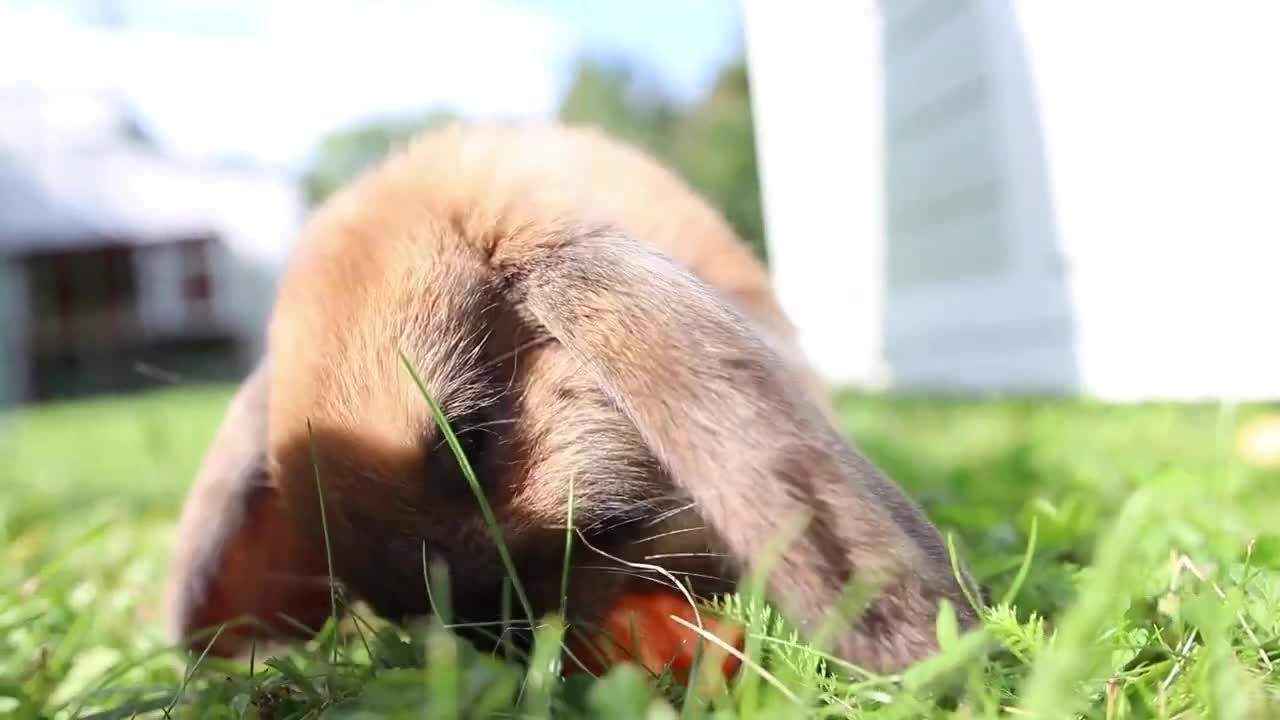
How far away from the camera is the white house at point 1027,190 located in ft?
10.7

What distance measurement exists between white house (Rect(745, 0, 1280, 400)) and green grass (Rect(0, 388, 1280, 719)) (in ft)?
3.15

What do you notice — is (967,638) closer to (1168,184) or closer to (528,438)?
(528,438)

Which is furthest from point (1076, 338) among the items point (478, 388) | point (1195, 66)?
point (478, 388)

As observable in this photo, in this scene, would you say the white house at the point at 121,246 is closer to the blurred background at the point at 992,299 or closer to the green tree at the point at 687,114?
the green tree at the point at 687,114

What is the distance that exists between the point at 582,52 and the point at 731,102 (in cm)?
394

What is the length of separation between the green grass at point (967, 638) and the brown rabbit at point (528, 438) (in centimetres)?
9

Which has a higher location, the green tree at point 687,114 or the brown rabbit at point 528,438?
the green tree at point 687,114

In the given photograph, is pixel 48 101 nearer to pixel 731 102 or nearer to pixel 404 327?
pixel 731 102

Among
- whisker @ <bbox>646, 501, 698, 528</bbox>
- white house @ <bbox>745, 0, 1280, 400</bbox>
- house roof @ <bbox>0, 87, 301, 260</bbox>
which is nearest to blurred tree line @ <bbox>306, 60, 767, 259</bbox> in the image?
white house @ <bbox>745, 0, 1280, 400</bbox>

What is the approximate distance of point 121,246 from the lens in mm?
18609

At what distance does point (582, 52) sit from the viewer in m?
19.8

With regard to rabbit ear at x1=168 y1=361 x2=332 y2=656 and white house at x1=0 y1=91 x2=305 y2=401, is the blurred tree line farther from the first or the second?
rabbit ear at x1=168 y1=361 x2=332 y2=656

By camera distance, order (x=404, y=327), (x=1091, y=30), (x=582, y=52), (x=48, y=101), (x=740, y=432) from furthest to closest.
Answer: (x=582, y=52)
(x=48, y=101)
(x=1091, y=30)
(x=404, y=327)
(x=740, y=432)

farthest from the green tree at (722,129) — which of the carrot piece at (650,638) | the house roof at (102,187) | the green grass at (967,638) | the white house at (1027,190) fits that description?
the carrot piece at (650,638)
